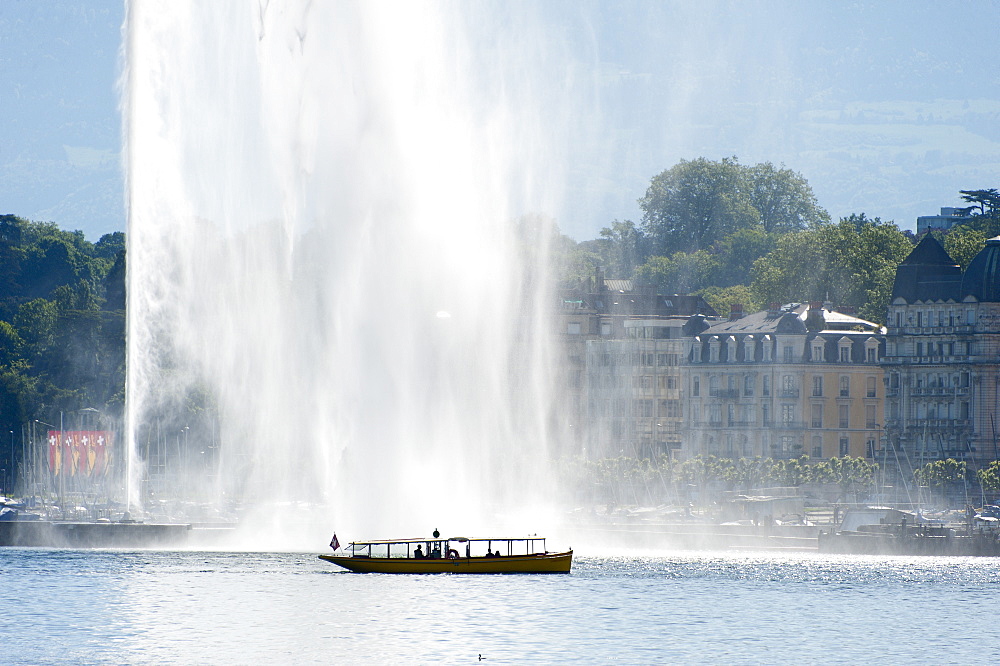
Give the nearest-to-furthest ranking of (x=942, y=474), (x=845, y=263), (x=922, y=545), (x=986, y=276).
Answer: (x=922, y=545)
(x=942, y=474)
(x=986, y=276)
(x=845, y=263)

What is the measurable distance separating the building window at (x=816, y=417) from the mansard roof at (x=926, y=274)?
502 inches

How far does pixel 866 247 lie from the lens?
192750 mm

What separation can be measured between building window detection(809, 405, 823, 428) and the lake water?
68.3m

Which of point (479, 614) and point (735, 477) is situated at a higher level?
point (735, 477)

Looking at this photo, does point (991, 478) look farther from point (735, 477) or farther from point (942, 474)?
point (735, 477)

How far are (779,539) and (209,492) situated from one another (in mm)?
59714

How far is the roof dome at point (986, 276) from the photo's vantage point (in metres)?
159

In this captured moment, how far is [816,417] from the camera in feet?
573

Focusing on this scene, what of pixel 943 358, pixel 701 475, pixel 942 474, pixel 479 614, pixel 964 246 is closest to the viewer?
pixel 479 614

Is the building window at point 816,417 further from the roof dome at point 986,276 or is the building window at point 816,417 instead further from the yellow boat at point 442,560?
the yellow boat at point 442,560

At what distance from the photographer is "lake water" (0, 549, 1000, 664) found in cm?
6975

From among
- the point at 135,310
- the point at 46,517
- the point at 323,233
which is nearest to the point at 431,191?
the point at 323,233

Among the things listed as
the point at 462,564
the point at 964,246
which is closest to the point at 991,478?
the point at 964,246

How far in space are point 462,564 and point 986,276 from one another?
83.1 meters
